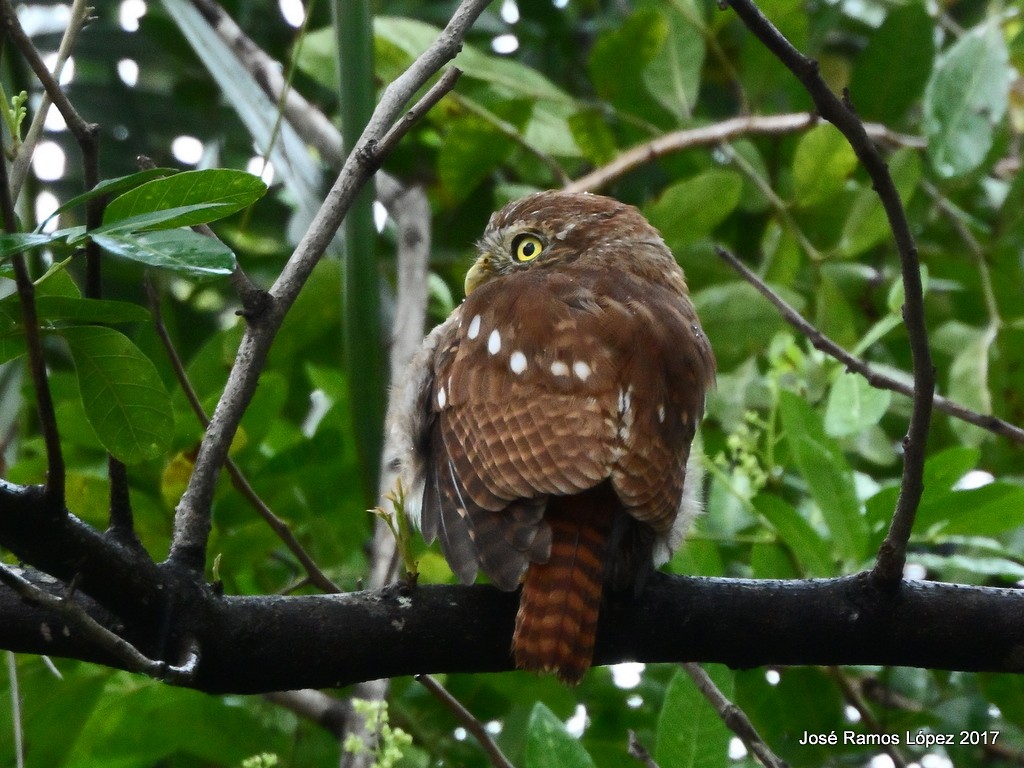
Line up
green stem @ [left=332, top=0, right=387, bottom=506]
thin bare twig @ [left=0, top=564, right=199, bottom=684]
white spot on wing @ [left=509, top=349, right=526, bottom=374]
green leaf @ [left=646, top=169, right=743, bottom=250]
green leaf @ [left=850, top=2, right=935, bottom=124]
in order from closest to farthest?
thin bare twig @ [left=0, top=564, right=199, bottom=684] < green stem @ [left=332, top=0, right=387, bottom=506] < white spot on wing @ [left=509, top=349, right=526, bottom=374] < green leaf @ [left=646, top=169, right=743, bottom=250] < green leaf @ [left=850, top=2, right=935, bottom=124]

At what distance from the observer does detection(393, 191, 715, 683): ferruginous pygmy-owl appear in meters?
2.20

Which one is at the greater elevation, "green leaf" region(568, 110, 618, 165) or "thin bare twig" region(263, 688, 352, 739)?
"green leaf" region(568, 110, 618, 165)

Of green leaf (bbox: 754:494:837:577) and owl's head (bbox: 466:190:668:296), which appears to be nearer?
green leaf (bbox: 754:494:837:577)

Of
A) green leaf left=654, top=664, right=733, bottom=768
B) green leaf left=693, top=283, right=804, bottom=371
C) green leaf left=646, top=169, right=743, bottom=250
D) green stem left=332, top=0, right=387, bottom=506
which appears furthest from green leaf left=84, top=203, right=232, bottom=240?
green leaf left=646, top=169, right=743, bottom=250

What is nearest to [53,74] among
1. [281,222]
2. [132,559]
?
[132,559]

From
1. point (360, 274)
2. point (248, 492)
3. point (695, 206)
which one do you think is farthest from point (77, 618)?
point (695, 206)

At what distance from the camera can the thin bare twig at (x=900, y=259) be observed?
1.68m

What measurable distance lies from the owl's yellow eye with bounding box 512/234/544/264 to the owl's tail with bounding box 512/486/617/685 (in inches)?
52.5

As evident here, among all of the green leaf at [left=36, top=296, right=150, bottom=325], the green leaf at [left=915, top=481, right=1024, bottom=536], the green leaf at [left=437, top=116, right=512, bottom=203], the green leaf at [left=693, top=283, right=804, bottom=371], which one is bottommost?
the green leaf at [left=36, top=296, right=150, bottom=325]

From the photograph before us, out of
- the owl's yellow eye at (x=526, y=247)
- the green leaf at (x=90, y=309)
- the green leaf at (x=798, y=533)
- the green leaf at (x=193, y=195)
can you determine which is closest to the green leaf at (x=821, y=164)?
the owl's yellow eye at (x=526, y=247)

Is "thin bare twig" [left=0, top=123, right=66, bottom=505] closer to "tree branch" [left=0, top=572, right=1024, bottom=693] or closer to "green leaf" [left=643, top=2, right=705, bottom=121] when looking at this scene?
"tree branch" [left=0, top=572, right=1024, bottom=693]

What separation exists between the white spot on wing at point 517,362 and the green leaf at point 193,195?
1.02 meters

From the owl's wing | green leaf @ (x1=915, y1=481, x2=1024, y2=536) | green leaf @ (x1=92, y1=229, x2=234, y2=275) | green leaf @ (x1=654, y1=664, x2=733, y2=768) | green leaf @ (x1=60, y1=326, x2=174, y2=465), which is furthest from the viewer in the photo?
green leaf @ (x1=915, y1=481, x2=1024, y2=536)

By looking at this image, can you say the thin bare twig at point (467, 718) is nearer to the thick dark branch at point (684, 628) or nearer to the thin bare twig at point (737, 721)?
the thick dark branch at point (684, 628)
